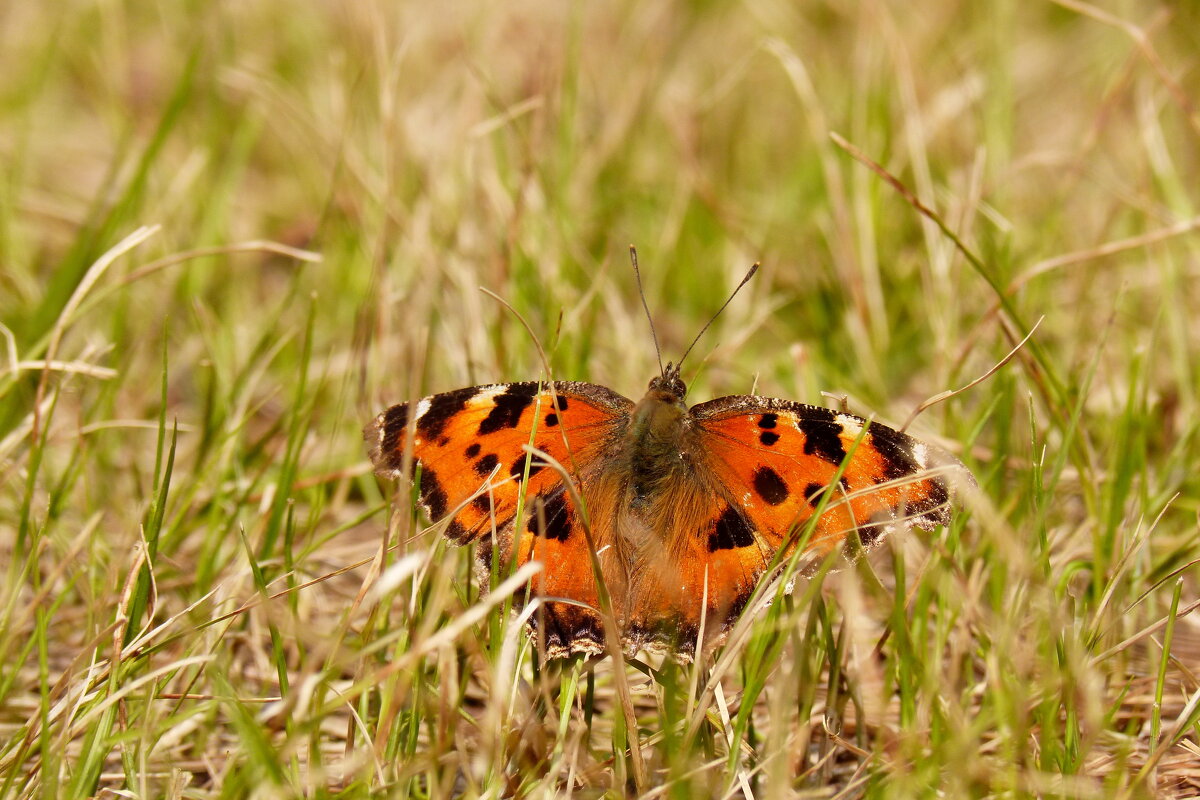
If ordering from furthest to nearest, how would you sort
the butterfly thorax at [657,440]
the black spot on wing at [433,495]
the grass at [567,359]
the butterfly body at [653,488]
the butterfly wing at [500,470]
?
1. the butterfly thorax at [657,440]
2. the black spot on wing at [433,495]
3. the butterfly wing at [500,470]
4. the butterfly body at [653,488]
5. the grass at [567,359]

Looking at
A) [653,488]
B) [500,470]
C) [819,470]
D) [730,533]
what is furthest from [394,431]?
[819,470]

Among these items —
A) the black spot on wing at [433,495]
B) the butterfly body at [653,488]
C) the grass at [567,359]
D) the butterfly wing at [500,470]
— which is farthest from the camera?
the black spot on wing at [433,495]

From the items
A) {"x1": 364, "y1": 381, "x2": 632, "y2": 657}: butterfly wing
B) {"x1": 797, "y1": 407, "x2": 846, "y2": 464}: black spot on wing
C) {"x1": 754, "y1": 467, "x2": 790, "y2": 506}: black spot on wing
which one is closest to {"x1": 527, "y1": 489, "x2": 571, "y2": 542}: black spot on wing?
{"x1": 364, "y1": 381, "x2": 632, "y2": 657}: butterfly wing

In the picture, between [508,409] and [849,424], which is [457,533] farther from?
[849,424]

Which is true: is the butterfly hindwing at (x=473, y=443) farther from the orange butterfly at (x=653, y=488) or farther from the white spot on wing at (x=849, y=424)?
the white spot on wing at (x=849, y=424)

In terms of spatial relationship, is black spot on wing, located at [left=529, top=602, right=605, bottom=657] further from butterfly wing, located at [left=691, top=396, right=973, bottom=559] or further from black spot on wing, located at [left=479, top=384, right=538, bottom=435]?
black spot on wing, located at [left=479, top=384, right=538, bottom=435]

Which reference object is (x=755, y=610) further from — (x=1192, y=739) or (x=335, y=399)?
(x=335, y=399)

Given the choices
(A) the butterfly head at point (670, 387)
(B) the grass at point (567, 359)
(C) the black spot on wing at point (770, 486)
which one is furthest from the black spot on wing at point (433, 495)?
(C) the black spot on wing at point (770, 486)

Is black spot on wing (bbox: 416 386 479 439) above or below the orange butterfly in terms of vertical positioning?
above

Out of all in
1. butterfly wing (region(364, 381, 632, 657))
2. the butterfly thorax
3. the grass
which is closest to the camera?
the grass

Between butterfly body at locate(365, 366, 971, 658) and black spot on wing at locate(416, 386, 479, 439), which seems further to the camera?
black spot on wing at locate(416, 386, 479, 439)
